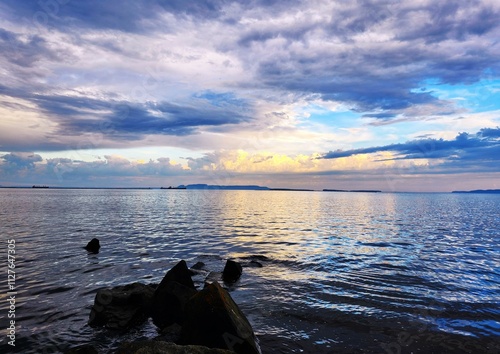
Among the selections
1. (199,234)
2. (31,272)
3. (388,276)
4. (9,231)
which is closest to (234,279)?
(388,276)

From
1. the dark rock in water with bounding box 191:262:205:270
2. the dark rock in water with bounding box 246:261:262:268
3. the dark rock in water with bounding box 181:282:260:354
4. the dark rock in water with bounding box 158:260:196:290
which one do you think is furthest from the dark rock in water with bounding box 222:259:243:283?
the dark rock in water with bounding box 181:282:260:354

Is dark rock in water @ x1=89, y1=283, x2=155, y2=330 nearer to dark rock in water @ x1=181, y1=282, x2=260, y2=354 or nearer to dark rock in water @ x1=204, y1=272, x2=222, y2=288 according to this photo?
dark rock in water @ x1=181, y1=282, x2=260, y2=354

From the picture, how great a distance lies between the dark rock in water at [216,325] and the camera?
34.2 feet

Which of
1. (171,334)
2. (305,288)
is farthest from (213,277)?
(171,334)

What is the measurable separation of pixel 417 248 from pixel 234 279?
24313mm

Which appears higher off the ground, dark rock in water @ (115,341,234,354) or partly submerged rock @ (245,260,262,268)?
dark rock in water @ (115,341,234,354)

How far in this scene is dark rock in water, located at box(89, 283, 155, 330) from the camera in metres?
13.8

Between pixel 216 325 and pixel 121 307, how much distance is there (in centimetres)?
636

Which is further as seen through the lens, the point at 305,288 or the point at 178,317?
the point at 305,288

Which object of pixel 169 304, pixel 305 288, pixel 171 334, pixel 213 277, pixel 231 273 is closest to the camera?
pixel 171 334

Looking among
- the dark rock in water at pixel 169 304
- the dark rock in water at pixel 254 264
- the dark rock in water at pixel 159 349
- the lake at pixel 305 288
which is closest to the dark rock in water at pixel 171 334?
the dark rock in water at pixel 169 304

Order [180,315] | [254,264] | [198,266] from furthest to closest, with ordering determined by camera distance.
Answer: [254,264], [198,266], [180,315]

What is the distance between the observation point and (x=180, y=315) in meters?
13.8

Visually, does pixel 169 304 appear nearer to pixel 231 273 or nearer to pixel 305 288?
pixel 231 273
